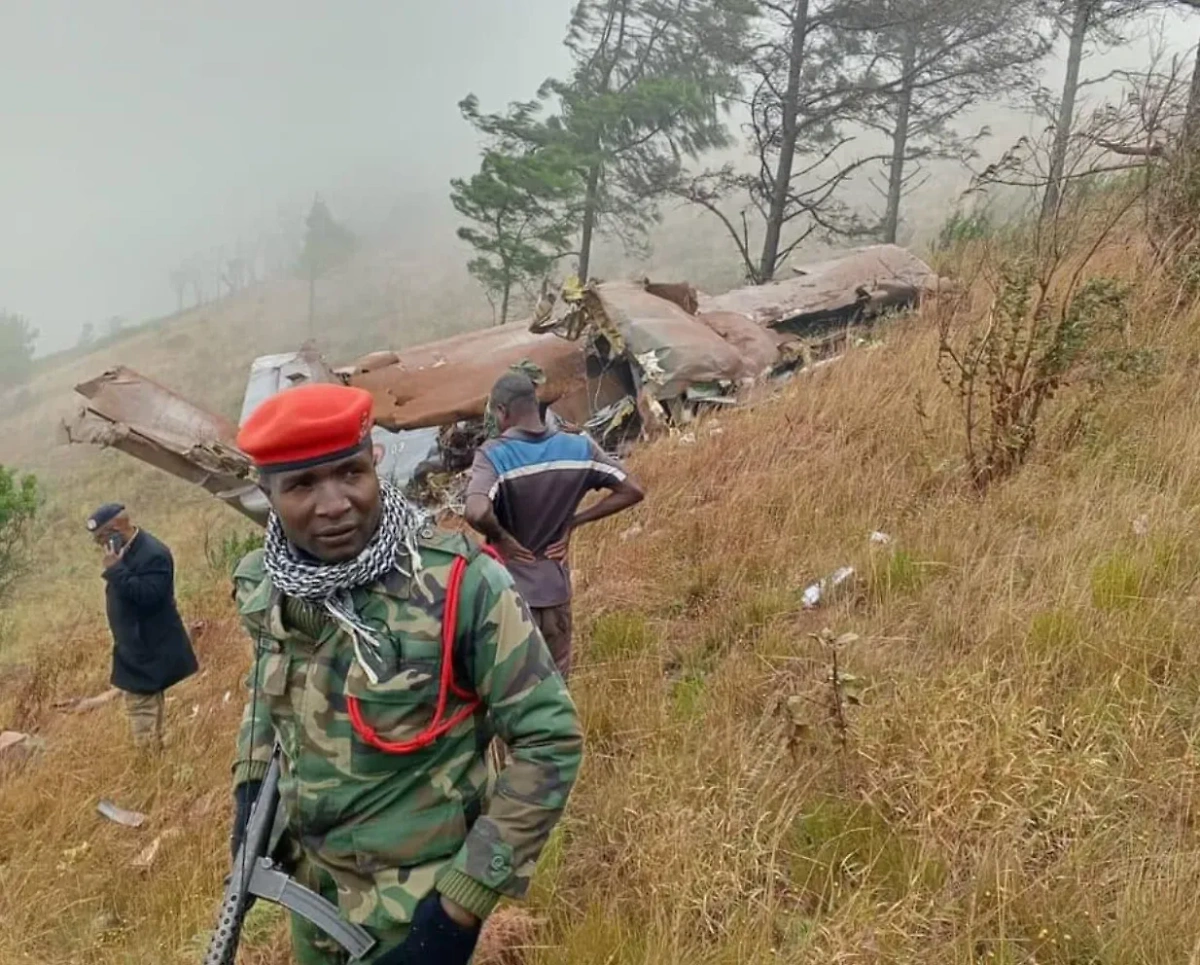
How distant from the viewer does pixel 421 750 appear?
1.58 meters

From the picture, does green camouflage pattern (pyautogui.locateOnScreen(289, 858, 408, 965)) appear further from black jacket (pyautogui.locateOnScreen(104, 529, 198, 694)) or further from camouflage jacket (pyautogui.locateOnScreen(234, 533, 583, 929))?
black jacket (pyautogui.locateOnScreen(104, 529, 198, 694))

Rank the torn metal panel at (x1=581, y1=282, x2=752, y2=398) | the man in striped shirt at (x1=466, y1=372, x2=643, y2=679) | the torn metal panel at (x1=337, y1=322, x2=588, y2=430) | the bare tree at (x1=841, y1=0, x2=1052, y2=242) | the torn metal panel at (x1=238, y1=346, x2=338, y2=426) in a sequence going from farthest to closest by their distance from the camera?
the bare tree at (x1=841, y1=0, x2=1052, y2=242)
the torn metal panel at (x1=238, y1=346, x2=338, y2=426)
the torn metal panel at (x1=337, y1=322, x2=588, y2=430)
the torn metal panel at (x1=581, y1=282, x2=752, y2=398)
the man in striped shirt at (x1=466, y1=372, x2=643, y2=679)

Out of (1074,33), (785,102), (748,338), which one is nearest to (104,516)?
(748,338)

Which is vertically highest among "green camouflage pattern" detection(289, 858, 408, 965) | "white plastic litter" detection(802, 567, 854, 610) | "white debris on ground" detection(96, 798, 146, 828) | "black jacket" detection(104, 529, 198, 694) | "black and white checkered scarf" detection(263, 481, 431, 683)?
"black and white checkered scarf" detection(263, 481, 431, 683)

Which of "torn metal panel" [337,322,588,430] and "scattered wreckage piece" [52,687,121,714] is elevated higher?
"torn metal panel" [337,322,588,430]

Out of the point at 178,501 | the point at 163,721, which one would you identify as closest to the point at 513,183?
→ the point at 178,501

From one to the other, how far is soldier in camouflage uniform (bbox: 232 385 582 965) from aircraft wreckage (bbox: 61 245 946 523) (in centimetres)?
569

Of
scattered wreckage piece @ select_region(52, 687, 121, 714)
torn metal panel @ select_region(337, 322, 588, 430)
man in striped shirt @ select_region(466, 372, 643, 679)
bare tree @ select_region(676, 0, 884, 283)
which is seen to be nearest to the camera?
man in striped shirt @ select_region(466, 372, 643, 679)

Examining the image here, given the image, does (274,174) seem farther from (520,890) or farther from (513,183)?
(520,890)

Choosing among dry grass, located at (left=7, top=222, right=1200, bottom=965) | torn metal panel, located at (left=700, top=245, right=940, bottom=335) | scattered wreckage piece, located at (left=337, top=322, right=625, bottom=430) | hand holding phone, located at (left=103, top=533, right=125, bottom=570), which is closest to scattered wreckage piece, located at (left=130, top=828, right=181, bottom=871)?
dry grass, located at (left=7, top=222, right=1200, bottom=965)

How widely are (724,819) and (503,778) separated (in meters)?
1.07

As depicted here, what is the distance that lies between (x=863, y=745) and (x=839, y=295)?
7806 mm

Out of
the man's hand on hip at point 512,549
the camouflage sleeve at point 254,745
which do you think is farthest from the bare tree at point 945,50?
the camouflage sleeve at point 254,745

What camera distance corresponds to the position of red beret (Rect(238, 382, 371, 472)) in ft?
4.90
